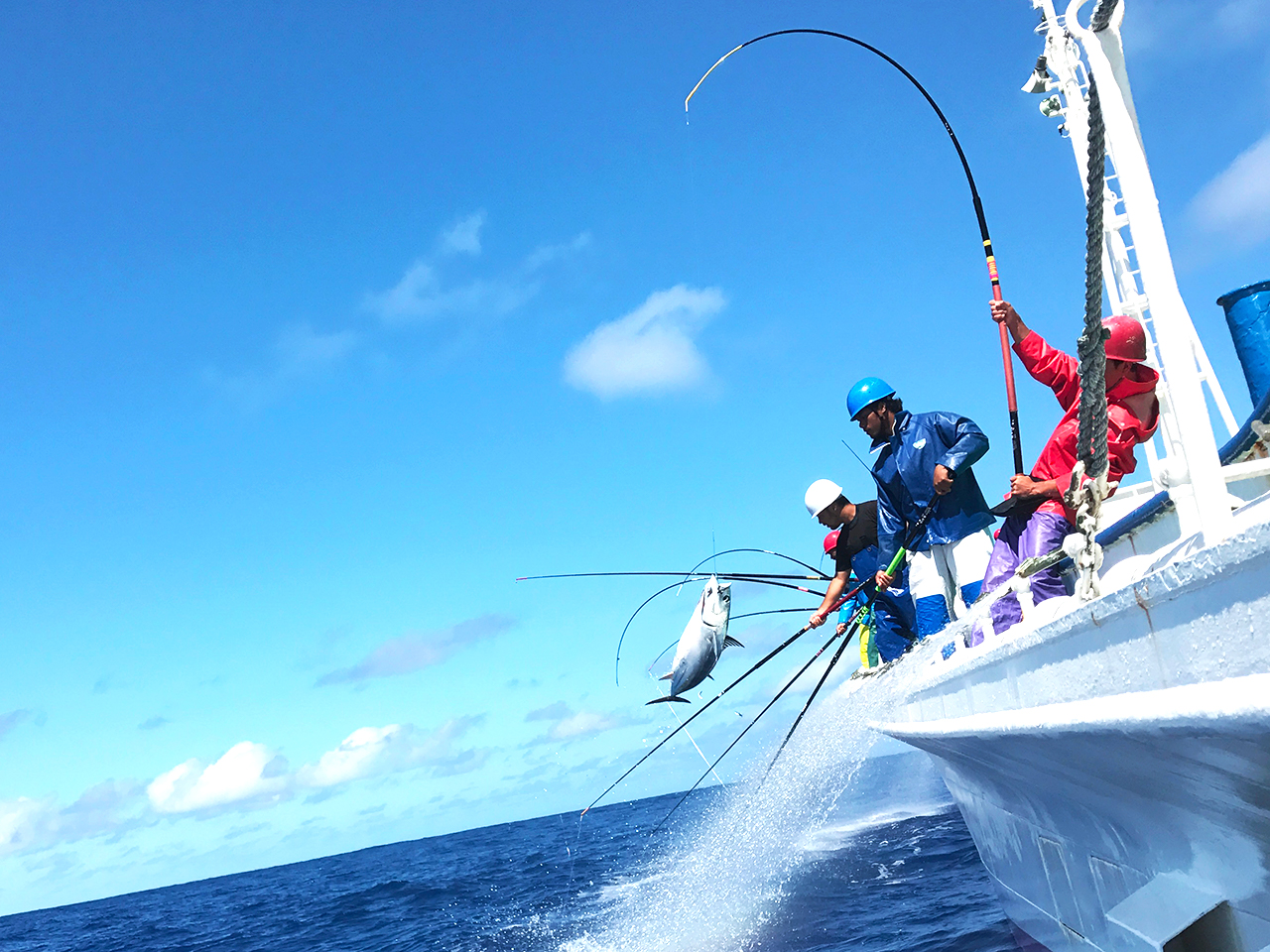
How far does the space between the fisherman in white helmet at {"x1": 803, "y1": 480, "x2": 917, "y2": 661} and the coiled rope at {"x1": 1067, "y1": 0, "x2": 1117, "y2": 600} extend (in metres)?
4.65

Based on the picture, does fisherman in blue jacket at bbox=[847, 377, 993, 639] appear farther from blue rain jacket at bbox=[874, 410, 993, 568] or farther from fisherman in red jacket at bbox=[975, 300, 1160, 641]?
fisherman in red jacket at bbox=[975, 300, 1160, 641]

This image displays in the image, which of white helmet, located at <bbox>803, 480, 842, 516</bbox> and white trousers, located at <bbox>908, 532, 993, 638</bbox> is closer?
white trousers, located at <bbox>908, 532, 993, 638</bbox>

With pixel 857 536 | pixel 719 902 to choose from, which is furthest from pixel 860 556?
pixel 719 902

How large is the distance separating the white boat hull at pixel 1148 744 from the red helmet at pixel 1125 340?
38.9 inches

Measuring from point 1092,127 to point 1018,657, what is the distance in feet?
5.78

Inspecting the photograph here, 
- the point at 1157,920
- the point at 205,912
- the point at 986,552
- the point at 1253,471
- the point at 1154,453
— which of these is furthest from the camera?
the point at 205,912

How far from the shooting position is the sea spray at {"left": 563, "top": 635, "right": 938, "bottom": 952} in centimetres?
772

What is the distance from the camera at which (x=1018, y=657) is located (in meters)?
3.00

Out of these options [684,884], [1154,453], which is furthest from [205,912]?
[1154,453]

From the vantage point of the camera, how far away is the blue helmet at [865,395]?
5.51 m

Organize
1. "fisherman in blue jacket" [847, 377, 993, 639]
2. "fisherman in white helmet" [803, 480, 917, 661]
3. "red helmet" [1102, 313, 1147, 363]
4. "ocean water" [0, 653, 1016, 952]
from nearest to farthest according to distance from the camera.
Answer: "red helmet" [1102, 313, 1147, 363], "fisherman in blue jacket" [847, 377, 993, 639], "fisherman in white helmet" [803, 480, 917, 661], "ocean water" [0, 653, 1016, 952]

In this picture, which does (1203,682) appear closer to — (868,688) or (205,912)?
(868,688)

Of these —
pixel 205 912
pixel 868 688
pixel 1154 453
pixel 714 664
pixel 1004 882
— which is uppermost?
pixel 1154 453

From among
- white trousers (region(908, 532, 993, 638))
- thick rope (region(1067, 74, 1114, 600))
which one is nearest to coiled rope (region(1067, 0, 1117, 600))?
thick rope (region(1067, 74, 1114, 600))
